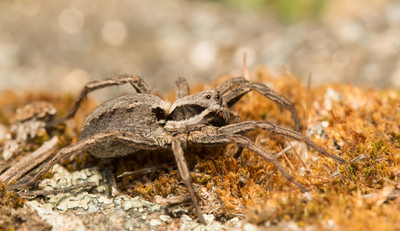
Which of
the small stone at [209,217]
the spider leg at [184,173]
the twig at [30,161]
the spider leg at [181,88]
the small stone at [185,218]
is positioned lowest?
the small stone at [209,217]

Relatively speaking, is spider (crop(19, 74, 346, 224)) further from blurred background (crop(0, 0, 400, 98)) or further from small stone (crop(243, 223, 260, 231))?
blurred background (crop(0, 0, 400, 98))

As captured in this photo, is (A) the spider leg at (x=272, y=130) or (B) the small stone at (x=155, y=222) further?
(A) the spider leg at (x=272, y=130)

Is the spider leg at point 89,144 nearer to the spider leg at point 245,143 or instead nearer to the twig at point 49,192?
the twig at point 49,192

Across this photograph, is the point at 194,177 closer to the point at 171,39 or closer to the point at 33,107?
the point at 33,107

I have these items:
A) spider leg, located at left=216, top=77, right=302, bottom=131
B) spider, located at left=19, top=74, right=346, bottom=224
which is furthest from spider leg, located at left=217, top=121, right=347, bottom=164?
spider leg, located at left=216, top=77, right=302, bottom=131

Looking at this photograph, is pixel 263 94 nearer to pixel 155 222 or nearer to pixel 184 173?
pixel 184 173

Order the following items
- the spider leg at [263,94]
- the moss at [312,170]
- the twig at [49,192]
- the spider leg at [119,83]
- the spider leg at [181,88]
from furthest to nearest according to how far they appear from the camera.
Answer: the spider leg at [181,88]
the spider leg at [119,83]
the spider leg at [263,94]
the twig at [49,192]
the moss at [312,170]

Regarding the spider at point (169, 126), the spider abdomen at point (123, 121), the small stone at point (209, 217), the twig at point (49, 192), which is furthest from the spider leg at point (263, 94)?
the twig at point (49, 192)
